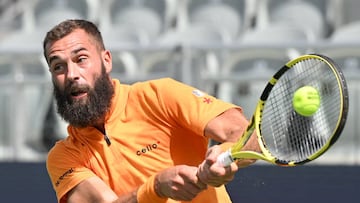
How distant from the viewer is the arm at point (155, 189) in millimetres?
3010

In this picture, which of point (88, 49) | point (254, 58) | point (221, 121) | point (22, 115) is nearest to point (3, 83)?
point (22, 115)

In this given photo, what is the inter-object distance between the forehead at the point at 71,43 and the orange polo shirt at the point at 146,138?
0.26m

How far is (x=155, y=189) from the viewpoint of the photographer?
3150mm

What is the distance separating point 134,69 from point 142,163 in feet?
8.48

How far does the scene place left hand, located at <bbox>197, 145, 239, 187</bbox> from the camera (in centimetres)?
288

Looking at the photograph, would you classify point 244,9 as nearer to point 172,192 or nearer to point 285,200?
point 285,200

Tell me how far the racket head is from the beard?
650 millimetres

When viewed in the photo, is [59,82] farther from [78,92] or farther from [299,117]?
[299,117]

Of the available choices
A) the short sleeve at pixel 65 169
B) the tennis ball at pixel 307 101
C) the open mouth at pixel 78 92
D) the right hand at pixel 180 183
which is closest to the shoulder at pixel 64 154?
the short sleeve at pixel 65 169

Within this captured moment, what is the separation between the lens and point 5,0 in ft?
30.1

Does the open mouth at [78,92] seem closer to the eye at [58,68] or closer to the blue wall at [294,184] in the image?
the eye at [58,68]

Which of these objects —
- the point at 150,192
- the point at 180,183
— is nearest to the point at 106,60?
the point at 150,192

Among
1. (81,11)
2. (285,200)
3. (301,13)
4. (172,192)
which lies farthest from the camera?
(81,11)

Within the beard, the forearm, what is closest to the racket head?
the forearm
